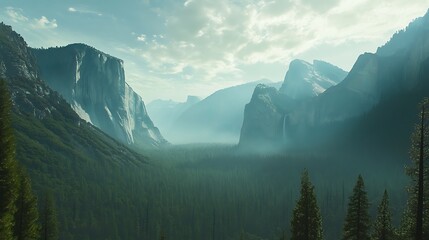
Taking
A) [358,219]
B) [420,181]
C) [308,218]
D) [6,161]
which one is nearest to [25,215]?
[6,161]

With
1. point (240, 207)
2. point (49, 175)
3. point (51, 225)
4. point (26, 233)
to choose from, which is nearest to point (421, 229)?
point (26, 233)

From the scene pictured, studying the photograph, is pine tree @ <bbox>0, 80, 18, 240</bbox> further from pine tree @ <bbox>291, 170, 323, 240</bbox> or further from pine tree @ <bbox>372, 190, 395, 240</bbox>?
pine tree @ <bbox>372, 190, 395, 240</bbox>

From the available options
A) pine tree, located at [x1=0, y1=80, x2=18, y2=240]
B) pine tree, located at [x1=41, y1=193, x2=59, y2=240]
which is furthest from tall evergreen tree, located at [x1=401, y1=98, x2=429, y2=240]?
pine tree, located at [x1=41, y1=193, x2=59, y2=240]

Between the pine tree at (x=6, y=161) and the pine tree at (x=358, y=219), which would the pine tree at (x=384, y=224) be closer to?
the pine tree at (x=358, y=219)

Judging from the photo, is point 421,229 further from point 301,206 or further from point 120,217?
point 120,217

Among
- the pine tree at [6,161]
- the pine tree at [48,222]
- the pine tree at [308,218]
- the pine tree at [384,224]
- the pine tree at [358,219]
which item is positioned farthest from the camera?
the pine tree at [48,222]

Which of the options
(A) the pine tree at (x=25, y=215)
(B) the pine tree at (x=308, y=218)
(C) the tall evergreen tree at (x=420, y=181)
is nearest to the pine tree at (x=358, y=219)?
(B) the pine tree at (x=308, y=218)

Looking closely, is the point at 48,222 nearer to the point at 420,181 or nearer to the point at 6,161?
the point at 6,161

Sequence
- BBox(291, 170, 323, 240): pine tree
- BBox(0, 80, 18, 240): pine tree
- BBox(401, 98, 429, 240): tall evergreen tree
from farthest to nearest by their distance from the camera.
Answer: BBox(291, 170, 323, 240): pine tree → BBox(0, 80, 18, 240): pine tree → BBox(401, 98, 429, 240): tall evergreen tree
